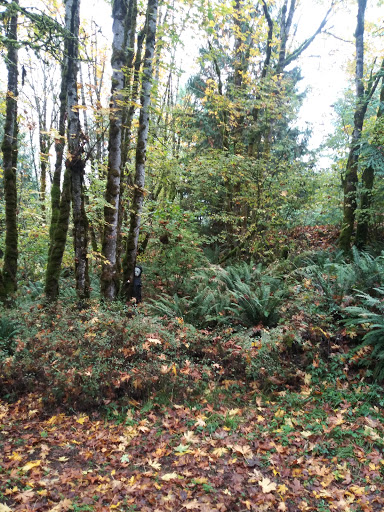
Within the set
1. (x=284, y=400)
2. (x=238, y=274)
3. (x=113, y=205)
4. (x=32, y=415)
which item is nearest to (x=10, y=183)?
(x=113, y=205)

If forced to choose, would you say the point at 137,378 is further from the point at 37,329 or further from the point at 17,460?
the point at 37,329

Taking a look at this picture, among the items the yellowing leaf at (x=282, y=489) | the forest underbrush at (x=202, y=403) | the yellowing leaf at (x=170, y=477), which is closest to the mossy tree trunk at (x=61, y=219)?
the forest underbrush at (x=202, y=403)

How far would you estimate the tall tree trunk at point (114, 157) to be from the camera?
19.9ft

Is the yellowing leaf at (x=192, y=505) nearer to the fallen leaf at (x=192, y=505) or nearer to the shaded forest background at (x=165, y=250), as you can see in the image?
the fallen leaf at (x=192, y=505)

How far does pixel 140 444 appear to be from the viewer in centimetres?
362

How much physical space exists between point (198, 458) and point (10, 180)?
23.6 feet

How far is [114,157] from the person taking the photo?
645 centimetres

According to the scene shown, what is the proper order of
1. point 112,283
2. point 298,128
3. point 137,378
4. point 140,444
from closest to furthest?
point 140,444, point 137,378, point 112,283, point 298,128

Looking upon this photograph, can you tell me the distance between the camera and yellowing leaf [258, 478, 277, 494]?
2.83 metres

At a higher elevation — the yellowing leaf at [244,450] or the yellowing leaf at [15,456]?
the yellowing leaf at [244,450]

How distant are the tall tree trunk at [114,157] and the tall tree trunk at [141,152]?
0.34 m

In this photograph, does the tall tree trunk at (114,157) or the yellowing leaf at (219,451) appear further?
the tall tree trunk at (114,157)

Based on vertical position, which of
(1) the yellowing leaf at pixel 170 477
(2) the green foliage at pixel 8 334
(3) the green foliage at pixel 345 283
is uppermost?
(3) the green foliage at pixel 345 283

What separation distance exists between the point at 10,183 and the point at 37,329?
3.71 meters
